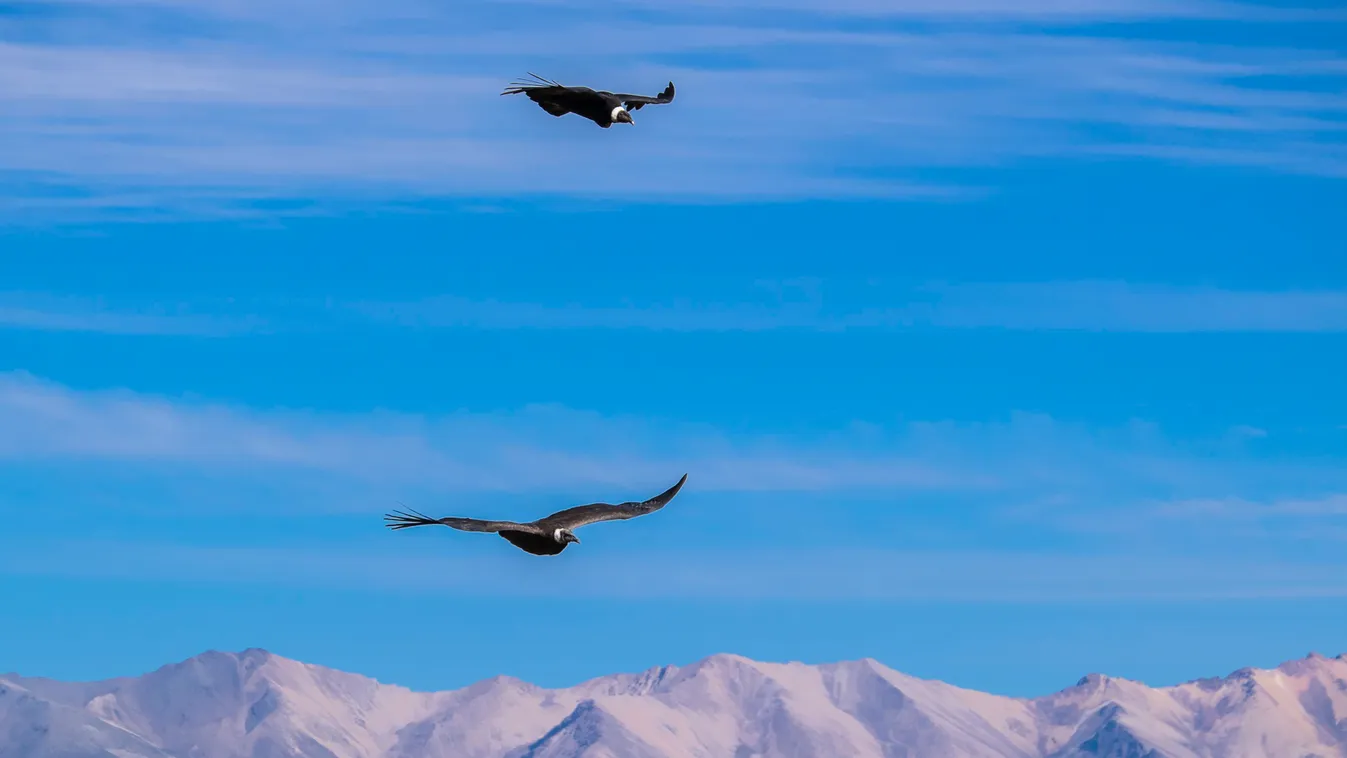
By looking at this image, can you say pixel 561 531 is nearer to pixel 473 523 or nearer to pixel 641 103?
pixel 473 523

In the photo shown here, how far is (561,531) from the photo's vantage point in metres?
73.6

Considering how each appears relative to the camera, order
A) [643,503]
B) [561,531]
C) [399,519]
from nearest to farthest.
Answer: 1. [399,519]
2. [561,531]
3. [643,503]

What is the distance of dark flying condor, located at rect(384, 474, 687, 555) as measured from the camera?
68062mm

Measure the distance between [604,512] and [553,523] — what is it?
3237 mm

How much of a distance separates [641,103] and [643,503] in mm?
13925

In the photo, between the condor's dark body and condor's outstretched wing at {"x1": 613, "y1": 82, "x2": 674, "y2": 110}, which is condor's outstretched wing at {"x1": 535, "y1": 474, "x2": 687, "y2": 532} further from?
condor's outstretched wing at {"x1": 613, "y1": 82, "x2": 674, "y2": 110}

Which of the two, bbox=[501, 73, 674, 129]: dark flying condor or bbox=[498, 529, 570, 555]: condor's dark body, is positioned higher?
bbox=[501, 73, 674, 129]: dark flying condor

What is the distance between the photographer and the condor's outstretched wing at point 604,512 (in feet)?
248

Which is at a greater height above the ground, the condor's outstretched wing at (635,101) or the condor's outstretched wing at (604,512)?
the condor's outstretched wing at (635,101)

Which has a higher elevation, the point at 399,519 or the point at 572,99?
the point at 572,99

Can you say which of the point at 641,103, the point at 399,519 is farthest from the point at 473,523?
the point at 641,103

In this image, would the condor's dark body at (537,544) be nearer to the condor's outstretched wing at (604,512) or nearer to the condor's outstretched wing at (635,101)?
the condor's outstretched wing at (604,512)

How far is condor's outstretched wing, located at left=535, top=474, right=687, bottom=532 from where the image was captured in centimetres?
7556

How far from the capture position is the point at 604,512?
77.4 m
